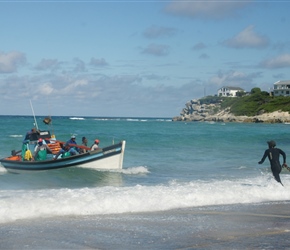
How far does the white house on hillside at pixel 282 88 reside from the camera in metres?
158

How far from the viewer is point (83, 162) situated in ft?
78.0

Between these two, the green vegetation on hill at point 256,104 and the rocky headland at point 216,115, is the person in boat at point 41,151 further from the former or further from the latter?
the green vegetation on hill at point 256,104

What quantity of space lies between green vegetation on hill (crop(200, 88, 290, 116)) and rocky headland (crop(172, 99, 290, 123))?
1772mm

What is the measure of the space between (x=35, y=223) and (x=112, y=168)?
1358 cm

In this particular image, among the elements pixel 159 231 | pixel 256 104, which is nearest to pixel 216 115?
pixel 256 104

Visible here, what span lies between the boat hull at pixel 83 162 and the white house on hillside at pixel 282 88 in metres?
140

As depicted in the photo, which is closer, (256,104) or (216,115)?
(256,104)

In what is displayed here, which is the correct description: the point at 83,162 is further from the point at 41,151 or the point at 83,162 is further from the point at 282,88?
the point at 282,88

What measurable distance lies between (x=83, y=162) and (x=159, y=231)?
13838 millimetres

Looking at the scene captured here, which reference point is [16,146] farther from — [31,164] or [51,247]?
[51,247]

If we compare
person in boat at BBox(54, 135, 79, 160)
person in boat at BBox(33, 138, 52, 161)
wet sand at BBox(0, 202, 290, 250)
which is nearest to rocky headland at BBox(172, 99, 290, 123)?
person in boat at BBox(54, 135, 79, 160)

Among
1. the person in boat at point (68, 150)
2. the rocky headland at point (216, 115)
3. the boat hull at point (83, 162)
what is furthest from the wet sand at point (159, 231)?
the rocky headland at point (216, 115)

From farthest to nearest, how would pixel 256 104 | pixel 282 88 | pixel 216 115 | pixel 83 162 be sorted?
1. pixel 216 115
2. pixel 282 88
3. pixel 256 104
4. pixel 83 162

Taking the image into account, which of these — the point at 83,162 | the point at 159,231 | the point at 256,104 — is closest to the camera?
the point at 159,231
